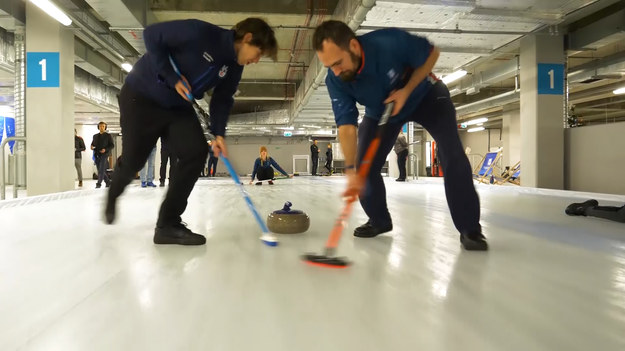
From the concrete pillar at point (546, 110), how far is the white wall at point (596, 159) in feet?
0.55

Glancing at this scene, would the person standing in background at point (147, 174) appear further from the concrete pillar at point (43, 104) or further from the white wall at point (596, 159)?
the white wall at point (596, 159)

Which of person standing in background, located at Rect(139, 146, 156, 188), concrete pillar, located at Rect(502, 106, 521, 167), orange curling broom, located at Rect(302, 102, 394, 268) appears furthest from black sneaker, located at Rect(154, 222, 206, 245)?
concrete pillar, located at Rect(502, 106, 521, 167)

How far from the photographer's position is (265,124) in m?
15.7

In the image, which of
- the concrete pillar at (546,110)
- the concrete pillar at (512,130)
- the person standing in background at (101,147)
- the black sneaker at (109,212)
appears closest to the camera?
the black sneaker at (109,212)

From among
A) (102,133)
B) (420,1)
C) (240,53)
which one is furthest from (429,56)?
A: (102,133)

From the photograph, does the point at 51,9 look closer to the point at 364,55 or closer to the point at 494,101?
the point at 364,55

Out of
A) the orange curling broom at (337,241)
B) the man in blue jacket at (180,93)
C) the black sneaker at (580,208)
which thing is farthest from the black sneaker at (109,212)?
the black sneaker at (580,208)

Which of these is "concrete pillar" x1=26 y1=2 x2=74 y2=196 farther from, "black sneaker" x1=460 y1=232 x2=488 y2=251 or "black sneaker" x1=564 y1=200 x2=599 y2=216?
"black sneaker" x1=564 y1=200 x2=599 y2=216

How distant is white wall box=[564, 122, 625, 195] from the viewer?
233 inches

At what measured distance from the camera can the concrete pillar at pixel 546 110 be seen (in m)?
6.71

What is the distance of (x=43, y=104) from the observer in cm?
629

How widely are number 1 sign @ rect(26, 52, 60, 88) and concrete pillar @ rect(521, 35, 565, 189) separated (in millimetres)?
8393

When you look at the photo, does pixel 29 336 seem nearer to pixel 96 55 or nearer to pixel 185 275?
pixel 185 275

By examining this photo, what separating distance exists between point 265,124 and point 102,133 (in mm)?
8579
